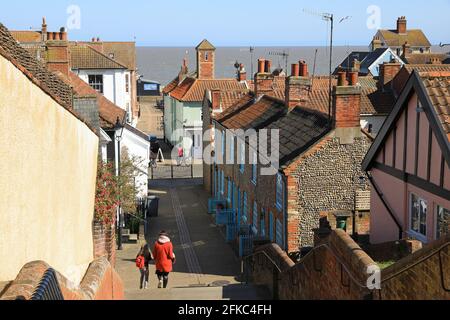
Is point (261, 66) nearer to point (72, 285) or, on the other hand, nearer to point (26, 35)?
point (26, 35)

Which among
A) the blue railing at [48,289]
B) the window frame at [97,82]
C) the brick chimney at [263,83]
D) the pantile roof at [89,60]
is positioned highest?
the pantile roof at [89,60]

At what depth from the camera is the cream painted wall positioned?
328 inches

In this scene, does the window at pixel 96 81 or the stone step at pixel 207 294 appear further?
the window at pixel 96 81

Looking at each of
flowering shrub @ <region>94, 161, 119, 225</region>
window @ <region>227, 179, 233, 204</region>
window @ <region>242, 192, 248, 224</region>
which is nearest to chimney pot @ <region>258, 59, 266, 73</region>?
window @ <region>227, 179, 233, 204</region>

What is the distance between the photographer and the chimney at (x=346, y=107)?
67.3 ft

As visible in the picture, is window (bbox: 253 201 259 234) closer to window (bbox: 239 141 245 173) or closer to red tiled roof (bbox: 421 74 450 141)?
window (bbox: 239 141 245 173)

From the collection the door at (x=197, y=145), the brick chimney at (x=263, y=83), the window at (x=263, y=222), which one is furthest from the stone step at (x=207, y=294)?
the door at (x=197, y=145)

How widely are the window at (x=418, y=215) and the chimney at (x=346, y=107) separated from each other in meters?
7.48

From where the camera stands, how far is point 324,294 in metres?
11.0

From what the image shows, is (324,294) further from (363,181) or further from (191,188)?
(191,188)

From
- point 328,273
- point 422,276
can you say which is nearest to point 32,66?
point 328,273

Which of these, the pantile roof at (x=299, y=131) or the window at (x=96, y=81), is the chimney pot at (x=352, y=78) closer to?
the pantile roof at (x=299, y=131)

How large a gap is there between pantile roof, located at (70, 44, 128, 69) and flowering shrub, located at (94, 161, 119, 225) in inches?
1052

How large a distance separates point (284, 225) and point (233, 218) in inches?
337
